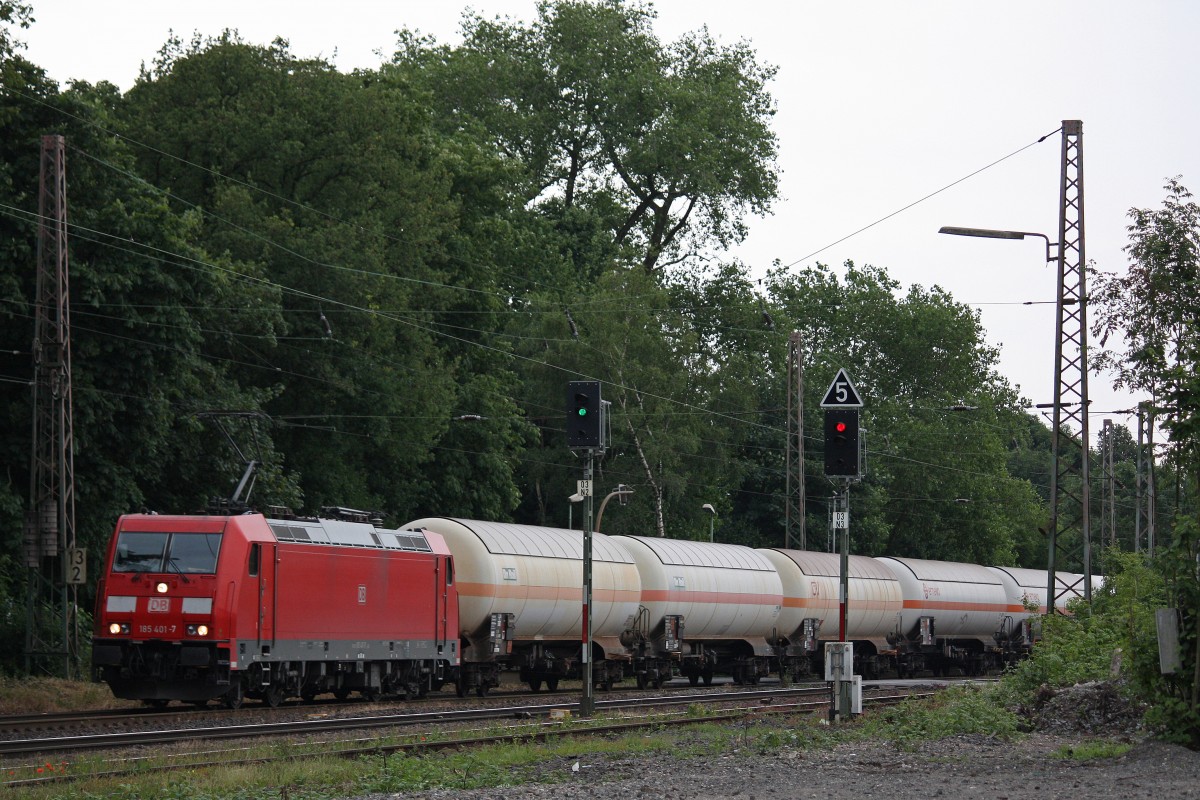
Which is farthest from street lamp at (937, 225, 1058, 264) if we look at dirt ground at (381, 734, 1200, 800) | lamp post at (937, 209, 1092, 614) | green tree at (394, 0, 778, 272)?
green tree at (394, 0, 778, 272)

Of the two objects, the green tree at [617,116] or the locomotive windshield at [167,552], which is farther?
the green tree at [617,116]

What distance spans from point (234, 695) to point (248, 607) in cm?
156

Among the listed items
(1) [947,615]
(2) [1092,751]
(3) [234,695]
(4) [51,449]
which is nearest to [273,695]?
(3) [234,695]

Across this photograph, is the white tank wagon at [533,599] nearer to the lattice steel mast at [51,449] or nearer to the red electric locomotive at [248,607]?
the red electric locomotive at [248,607]

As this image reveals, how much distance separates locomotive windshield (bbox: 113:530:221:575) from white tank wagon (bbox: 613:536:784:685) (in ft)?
43.9

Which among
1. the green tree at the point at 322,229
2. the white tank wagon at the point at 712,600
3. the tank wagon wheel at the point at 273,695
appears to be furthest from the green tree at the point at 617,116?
the tank wagon wheel at the point at 273,695

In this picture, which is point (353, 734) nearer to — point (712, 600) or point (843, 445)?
point (843, 445)

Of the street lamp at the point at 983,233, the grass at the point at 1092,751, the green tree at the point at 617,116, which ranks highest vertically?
the green tree at the point at 617,116

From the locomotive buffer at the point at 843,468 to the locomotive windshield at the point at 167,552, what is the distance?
9.71 m

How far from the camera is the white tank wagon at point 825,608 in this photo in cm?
4194

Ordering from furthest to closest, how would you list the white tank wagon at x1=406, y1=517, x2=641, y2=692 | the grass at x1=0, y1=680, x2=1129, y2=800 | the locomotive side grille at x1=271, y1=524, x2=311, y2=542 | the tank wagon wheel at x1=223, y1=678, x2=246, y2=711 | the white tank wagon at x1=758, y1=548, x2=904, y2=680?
the white tank wagon at x1=758, y1=548, x2=904, y2=680 → the white tank wagon at x1=406, y1=517, x2=641, y2=692 → the locomotive side grille at x1=271, y1=524, x2=311, y2=542 → the tank wagon wheel at x1=223, y1=678, x2=246, y2=711 → the grass at x1=0, y1=680, x2=1129, y2=800

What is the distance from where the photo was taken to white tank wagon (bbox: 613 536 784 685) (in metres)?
36.6

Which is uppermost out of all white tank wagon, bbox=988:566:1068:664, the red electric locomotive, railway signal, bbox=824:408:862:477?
railway signal, bbox=824:408:862:477

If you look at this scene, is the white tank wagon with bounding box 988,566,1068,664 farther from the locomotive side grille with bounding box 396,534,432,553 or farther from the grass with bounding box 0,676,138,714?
the grass with bounding box 0,676,138,714
